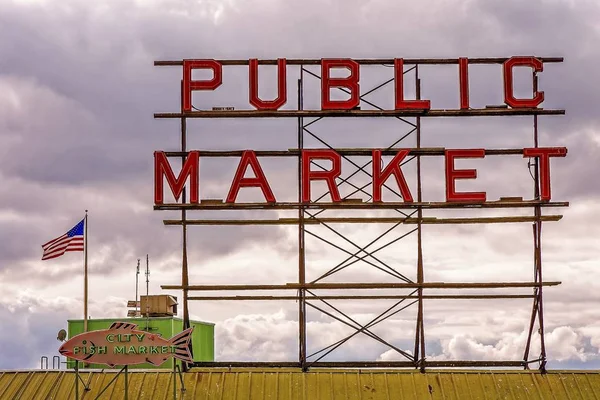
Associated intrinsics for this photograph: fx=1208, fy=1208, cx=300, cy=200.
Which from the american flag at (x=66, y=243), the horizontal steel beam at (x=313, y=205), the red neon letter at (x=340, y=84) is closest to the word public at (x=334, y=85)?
the red neon letter at (x=340, y=84)

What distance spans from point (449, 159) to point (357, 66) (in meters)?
5.35

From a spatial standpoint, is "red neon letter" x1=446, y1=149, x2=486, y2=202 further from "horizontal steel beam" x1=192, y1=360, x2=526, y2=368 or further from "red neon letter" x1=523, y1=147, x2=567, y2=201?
"horizontal steel beam" x1=192, y1=360, x2=526, y2=368

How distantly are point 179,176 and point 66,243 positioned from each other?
627cm

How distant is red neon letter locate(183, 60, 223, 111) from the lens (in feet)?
162

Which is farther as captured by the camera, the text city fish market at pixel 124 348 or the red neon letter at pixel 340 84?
the red neon letter at pixel 340 84

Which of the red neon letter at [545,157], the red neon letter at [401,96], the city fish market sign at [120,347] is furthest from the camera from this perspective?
the red neon letter at [401,96]

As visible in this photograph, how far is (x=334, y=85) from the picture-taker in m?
49.7

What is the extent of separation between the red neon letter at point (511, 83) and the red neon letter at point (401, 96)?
3.37 metres

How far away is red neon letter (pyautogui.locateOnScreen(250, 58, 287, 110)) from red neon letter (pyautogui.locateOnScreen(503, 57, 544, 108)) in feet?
30.0

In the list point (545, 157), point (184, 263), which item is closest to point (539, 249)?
point (545, 157)

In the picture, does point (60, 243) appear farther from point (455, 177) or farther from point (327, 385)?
point (455, 177)

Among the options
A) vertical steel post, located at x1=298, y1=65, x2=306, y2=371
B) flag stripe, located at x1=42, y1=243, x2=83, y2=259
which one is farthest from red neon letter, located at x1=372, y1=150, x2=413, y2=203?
flag stripe, located at x1=42, y1=243, x2=83, y2=259

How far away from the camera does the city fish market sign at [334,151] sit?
48656 mm

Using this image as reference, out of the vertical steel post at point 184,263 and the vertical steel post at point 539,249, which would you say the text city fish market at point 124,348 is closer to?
the vertical steel post at point 184,263
